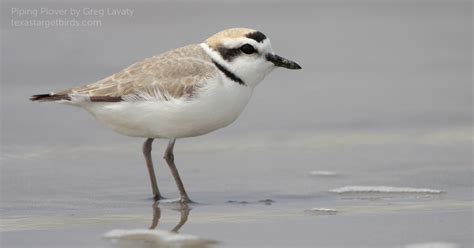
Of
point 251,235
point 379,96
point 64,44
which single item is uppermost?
point 64,44

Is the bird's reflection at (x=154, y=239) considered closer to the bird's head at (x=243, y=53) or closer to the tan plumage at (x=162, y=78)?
the tan plumage at (x=162, y=78)

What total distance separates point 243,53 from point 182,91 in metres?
0.55

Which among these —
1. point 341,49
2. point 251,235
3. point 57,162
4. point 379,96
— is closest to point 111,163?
point 57,162

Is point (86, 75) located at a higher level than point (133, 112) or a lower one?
higher

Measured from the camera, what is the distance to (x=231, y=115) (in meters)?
7.50

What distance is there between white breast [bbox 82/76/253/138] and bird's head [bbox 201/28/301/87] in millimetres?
107

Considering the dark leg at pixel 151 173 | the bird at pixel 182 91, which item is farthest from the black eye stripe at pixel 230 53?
the dark leg at pixel 151 173

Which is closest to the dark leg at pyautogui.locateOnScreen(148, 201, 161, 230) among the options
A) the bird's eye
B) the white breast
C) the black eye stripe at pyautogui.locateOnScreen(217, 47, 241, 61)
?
the white breast

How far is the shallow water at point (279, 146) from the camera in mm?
6617

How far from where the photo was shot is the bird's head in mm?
7539

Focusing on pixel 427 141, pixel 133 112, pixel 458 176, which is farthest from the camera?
pixel 427 141

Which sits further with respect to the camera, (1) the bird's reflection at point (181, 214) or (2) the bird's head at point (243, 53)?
(2) the bird's head at point (243, 53)

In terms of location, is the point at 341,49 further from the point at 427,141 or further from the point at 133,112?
the point at 133,112

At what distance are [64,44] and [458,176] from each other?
5923 mm
